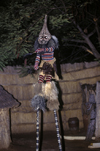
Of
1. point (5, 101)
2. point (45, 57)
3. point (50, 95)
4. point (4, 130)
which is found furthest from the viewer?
point (4, 130)

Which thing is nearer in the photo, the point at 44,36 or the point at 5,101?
the point at 44,36

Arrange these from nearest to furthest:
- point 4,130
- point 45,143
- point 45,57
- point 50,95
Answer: point 50,95
point 45,57
point 4,130
point 45,143

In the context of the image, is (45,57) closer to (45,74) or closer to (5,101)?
(45,74)

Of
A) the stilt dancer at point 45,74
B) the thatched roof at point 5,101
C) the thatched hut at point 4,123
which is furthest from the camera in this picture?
the thatched hut at point 4,123

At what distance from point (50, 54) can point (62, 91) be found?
13.5ft

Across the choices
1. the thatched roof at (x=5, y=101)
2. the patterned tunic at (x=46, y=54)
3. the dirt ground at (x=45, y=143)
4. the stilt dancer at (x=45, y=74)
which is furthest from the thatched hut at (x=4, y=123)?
the patterned tunic at (x=46, y=54)

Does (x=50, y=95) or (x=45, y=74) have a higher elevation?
(x=45, y=74)

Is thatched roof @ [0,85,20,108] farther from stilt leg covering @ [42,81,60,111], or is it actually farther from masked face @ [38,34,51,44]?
masked face @ [38,34,51,44]

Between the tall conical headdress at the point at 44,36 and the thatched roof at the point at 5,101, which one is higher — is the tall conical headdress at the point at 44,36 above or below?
above

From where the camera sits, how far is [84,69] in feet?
24.5

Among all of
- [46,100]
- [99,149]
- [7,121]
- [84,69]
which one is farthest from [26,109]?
[46,100]

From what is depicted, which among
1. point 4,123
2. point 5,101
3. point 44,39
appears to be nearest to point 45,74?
point 44,39

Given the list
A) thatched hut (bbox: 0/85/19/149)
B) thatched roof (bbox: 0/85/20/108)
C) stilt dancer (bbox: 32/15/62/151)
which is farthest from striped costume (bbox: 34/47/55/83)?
thatched hut (bbox: 0/85/19/149)

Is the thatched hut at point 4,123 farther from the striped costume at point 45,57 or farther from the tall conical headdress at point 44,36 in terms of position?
the tall conical headdress at point 44,36
